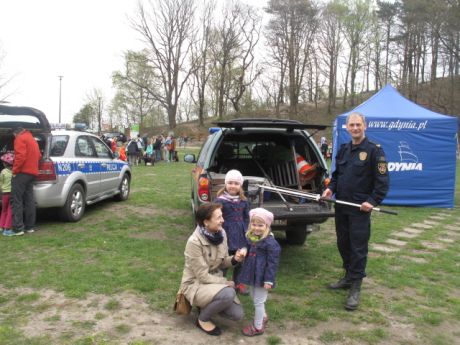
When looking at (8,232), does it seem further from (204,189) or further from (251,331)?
(251,331)

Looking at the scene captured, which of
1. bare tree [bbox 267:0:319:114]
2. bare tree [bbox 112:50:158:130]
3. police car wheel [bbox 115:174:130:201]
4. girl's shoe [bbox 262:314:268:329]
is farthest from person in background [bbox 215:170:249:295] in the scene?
bare tree [bbox 267:0:319:114]

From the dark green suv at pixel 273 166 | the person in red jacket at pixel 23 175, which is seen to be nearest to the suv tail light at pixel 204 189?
the dark green suv at pixel 273 166

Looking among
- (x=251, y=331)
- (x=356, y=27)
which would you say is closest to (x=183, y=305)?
(x=251, y=331)

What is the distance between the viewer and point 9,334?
3.23 meters

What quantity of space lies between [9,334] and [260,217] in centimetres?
219

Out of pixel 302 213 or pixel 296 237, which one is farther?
pixel 296 237

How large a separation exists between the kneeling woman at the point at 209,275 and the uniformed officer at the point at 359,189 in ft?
4.18

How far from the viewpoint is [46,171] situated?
645cm

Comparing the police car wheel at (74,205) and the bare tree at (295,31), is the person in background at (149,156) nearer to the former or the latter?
the police car wheel at (74,205)

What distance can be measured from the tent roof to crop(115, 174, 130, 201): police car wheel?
17.9 feet

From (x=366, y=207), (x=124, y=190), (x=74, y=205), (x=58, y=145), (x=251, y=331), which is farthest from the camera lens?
(x=124, y=190)

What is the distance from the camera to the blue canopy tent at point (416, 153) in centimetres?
991

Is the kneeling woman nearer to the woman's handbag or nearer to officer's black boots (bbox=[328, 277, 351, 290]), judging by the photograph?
the woman's handbag

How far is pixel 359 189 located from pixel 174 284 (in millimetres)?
2180
